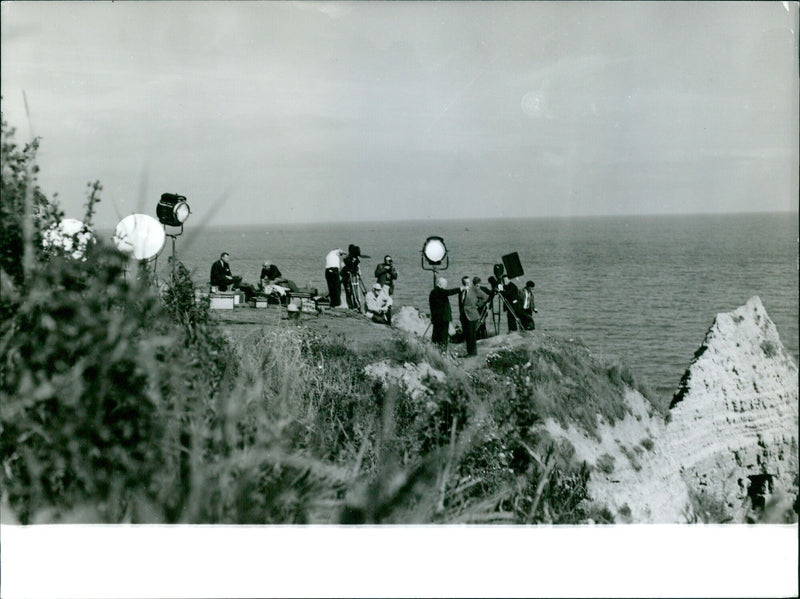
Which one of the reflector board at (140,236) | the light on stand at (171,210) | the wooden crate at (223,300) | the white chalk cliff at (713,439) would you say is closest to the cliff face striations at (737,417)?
the white chalk cliff at (713,439)

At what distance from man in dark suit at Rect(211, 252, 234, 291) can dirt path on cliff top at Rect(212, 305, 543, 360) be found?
508 mm

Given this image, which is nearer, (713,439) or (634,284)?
(713,439)

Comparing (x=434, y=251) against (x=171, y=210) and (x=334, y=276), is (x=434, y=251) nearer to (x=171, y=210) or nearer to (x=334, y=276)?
(x=334, y=276)

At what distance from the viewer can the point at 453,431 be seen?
19.2 feet

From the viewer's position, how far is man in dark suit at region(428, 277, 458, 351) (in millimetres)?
10734

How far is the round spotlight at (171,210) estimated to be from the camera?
23.4ft

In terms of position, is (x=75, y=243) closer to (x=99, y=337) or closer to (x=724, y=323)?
(x=99, y=337)

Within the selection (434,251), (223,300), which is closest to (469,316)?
(434,251)

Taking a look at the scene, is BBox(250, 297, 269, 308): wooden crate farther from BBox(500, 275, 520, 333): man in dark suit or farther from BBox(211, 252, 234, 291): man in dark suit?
BBox(500, 275, 520, 333): man in dark suit

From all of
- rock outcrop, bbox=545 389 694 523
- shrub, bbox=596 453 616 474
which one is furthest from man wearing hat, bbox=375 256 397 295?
shrub, bbox=596 453 616 474

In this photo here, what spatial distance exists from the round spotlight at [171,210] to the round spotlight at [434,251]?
12.5 feet

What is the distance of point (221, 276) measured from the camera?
448 inches

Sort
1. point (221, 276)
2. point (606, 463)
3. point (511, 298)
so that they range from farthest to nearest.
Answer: point (511, 298)
point (221, 276)
point (606, 463)

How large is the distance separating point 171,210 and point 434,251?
4.03 metres
